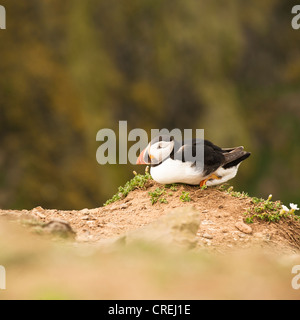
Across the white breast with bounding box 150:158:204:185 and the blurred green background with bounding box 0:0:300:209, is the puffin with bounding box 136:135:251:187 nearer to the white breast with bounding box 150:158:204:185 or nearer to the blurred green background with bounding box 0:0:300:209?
the white breast with bounding box 150:158:204:185

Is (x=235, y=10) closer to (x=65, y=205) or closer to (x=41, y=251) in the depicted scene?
(x=65, y=205)

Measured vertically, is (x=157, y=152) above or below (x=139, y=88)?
below

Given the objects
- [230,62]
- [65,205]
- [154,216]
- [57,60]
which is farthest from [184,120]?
[154,216]

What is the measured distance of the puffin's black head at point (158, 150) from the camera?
7.10 meters

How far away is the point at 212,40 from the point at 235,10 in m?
2.46

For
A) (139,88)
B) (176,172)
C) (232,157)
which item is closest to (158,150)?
(176,172)

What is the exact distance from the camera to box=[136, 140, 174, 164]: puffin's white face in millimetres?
7098

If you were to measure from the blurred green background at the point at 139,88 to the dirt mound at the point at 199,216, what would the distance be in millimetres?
9806

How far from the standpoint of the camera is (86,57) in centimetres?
2106

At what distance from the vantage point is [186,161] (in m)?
6.94

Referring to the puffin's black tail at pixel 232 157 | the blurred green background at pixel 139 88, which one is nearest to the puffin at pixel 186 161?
the puffin's black tail at pixel 232 157

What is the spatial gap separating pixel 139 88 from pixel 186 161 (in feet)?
52.4

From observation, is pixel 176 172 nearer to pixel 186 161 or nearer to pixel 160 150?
pixel 186 161
